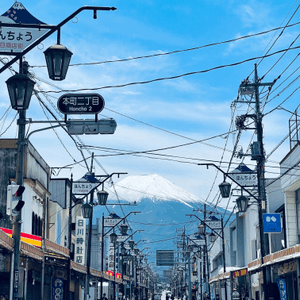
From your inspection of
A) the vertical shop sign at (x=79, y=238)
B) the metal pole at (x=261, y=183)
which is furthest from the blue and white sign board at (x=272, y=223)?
the vertical shop sign at (x=79, y=238)

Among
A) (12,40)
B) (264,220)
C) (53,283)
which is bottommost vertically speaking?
(53,283)

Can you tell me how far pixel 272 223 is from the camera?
25859 millimetres

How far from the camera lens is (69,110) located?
12211mm

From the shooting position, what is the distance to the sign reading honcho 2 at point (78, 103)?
1212 centimetres

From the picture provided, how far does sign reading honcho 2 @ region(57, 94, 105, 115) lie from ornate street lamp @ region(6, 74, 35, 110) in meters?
1.19

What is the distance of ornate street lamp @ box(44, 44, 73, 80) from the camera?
1039 centimetres

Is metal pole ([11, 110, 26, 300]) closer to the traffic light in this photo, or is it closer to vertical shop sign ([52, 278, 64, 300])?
the traffic light

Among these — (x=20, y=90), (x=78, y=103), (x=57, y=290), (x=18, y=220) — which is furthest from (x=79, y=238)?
(x=20, y=90)

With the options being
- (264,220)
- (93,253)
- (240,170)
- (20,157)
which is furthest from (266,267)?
(93,253)

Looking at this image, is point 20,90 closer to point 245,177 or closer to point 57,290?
point 245,177

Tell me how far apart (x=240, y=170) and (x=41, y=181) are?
46.4 feet

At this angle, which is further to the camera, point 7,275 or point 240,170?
point 240,170

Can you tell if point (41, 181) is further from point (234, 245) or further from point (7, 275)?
point (234, 245)

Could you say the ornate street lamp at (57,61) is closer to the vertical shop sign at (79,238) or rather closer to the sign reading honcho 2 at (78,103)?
the sign reading honcho 2 at (78,103)
